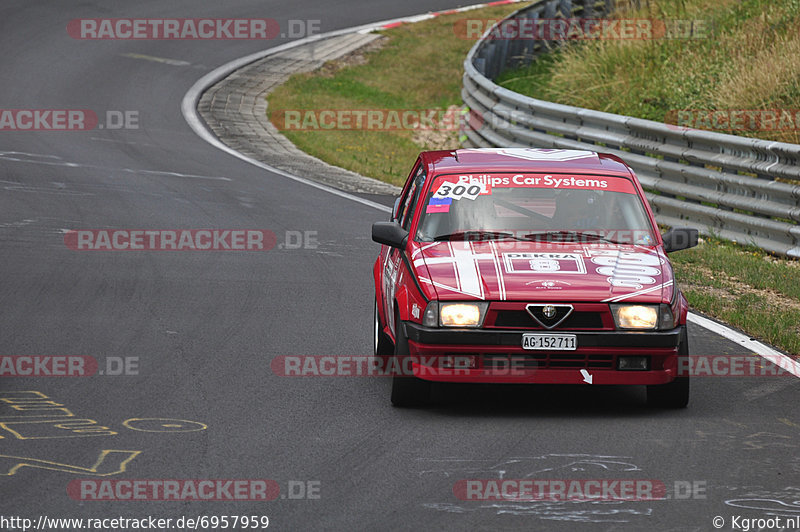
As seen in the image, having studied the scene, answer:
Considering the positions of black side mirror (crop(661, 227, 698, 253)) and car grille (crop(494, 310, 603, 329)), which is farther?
black side mirror (crop(661, 227, 698, 253))

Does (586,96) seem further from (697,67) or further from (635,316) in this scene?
(635,316)

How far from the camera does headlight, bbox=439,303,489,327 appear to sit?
7578 mm

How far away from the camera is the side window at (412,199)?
29.5 feet

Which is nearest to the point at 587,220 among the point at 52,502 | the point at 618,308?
the point at 618,308

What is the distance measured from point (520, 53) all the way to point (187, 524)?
20788 millimetres

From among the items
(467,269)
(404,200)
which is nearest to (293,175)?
(404,200)

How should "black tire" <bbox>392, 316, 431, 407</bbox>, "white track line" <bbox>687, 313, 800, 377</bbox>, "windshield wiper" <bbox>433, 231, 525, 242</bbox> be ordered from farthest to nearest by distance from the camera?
"white track line" <bbox>687, 313, 800, 377</bbox>, "windshield wiper" <bbox>433, 231, 525, 242</bbox>, "black tire" <bbox>392, 316, 431, 407</bbox>

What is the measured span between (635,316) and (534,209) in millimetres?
1381

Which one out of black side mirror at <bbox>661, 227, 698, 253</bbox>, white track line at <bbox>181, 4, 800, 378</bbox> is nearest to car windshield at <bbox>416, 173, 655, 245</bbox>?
black side mirror at <bbox>661, 227, 698, 253</bbox>

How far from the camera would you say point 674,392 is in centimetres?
784

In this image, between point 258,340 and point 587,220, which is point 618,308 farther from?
point 258,340

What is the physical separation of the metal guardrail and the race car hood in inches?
221

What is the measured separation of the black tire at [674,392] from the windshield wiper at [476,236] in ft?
4.33

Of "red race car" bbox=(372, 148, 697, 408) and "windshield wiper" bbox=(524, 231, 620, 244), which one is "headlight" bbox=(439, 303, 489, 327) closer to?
"red race car" bbox=(372, 148, 697, 408)
